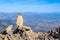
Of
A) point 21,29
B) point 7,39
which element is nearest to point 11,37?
point 7,39

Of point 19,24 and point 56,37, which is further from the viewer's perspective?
point 19,24

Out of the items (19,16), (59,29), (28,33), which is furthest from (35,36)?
(19,16)

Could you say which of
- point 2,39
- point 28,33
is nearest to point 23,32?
point 28,33

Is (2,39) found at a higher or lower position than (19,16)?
lower

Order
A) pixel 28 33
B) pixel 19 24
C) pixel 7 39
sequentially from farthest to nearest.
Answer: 1. pixel 19 24
2. pixel 28 33
3. pixel 7 39

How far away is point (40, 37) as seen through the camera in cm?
4066

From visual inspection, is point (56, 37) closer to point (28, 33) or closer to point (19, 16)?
point (28, 33)

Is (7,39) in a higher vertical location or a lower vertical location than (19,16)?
lower

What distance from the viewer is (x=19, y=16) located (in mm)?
47906

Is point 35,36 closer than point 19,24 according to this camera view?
Yes

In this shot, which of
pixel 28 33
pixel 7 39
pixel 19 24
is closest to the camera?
pixel 7 39

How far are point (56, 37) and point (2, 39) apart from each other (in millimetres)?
8102

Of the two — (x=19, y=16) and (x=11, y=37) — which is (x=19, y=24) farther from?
(x=11, y=37)

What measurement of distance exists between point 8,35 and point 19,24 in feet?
26.0
